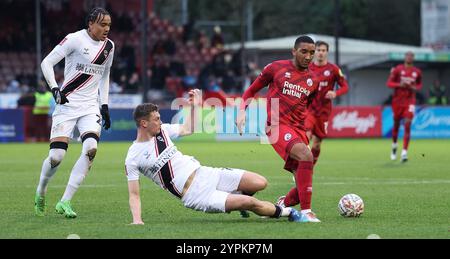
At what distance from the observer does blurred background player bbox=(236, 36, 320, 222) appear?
444 inches

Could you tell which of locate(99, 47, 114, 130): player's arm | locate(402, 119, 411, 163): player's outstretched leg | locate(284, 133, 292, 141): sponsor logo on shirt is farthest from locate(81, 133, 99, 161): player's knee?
locate(402, 119, 411, 163): player's outstretched leg

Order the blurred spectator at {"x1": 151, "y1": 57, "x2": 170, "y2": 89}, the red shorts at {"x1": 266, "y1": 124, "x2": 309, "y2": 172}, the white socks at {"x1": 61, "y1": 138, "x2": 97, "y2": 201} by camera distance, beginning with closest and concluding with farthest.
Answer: the red shorts at {"x1": 266, "y1": 124, "x2": 309, "y2": 172} < the white socks at {"x1": 61, "y1": 138, "x2": 97, "y2": 201} < the blurred spectator at {"x1": 151, "y1": 57, "x2": 170, "y2": 89}

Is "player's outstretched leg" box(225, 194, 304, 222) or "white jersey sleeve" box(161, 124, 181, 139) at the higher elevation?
"white jersey sleeve" box(161, 124, 181, 139)

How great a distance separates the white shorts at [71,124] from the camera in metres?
11.9

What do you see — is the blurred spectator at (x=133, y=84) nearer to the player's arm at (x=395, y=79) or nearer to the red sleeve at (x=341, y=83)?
the player's arm at (x=395, y=79)

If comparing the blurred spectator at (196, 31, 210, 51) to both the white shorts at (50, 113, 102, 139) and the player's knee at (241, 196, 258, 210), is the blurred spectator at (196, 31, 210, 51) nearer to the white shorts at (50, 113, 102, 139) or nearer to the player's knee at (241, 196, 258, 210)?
the white shorts at (50, 113, 102, 139)

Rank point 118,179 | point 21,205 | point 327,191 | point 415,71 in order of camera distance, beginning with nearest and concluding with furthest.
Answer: point 21,205, point 327,191, point 118,179, point 415,71

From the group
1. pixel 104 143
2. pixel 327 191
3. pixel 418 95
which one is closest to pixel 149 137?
pixel 327 191

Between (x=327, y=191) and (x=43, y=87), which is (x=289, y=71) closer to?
(x=327, y=191)

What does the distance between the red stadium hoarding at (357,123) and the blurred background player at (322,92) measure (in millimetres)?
17451

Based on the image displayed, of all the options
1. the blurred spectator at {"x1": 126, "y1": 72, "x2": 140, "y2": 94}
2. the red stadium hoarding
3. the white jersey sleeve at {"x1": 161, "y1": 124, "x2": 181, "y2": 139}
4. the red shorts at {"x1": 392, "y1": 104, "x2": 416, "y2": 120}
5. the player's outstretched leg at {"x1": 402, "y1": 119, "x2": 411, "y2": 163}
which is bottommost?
the red stadium hoarding

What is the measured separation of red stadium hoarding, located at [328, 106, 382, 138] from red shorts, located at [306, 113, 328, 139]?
17.5m

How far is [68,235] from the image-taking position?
9.28 metres

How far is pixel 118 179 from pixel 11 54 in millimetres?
25661
